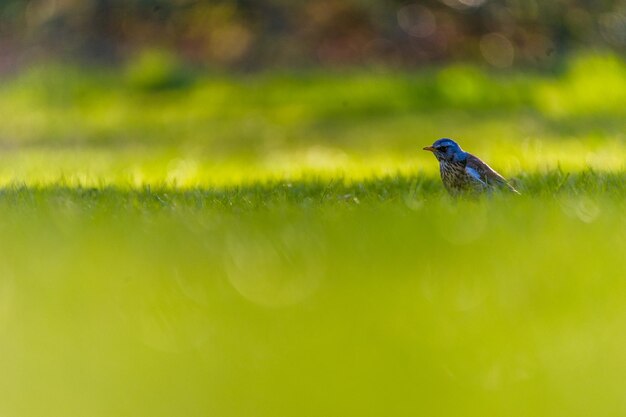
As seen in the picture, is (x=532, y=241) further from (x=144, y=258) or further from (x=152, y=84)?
(x=152, y=84)

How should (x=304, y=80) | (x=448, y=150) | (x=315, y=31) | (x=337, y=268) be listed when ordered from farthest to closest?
1. (x=315, y=31)
2. (x=304, y=80)
3. (x=448, y=150)
4. (x=337, y=268)

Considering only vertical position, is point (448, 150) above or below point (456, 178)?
above

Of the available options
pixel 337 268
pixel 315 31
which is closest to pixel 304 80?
pixel 315 31

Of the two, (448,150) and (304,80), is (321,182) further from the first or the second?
(304,80)

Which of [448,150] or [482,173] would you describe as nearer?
[482,173]

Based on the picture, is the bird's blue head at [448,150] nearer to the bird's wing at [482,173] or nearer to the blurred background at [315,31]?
the bird's wing at [482,173]

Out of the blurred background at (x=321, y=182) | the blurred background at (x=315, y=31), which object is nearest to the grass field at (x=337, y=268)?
the blurred background at (x=321, y=182)

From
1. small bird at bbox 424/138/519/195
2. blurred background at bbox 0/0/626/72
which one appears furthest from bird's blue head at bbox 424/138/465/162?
blurred background at bbox 0/0/626/72
